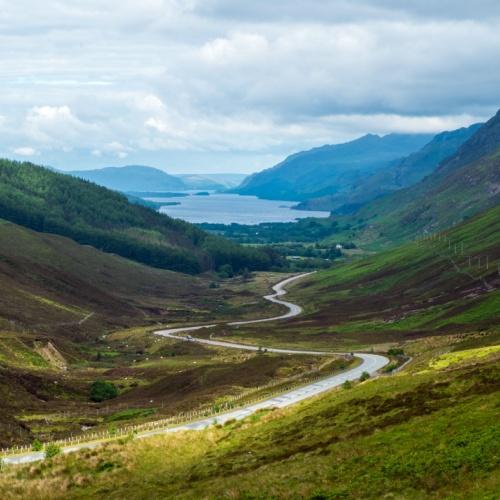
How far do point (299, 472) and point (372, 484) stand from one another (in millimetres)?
5849

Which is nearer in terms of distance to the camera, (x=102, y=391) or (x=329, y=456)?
(x=329, y=456)

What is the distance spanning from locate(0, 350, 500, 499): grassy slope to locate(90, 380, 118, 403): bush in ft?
222

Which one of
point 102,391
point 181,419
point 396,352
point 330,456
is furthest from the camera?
point 396,352

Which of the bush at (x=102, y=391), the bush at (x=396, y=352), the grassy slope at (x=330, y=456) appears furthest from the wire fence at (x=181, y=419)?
the bush at (x=396, y=352)

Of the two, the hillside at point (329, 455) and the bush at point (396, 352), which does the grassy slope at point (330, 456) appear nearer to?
the hillside at point (329, 455)

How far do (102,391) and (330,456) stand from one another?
90981 millimetres

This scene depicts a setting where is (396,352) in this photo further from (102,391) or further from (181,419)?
(181,419)

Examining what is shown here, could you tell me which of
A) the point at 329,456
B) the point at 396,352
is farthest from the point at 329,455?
the point at 396,352

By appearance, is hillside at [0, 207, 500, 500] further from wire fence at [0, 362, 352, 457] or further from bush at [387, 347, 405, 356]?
bush at [387, 347, 405, 356]

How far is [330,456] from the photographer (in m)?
52.4

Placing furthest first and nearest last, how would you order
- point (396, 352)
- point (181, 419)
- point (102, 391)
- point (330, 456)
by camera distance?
point (396, 352) → point (102, 391) → point (181, 419) → point (330, 456)

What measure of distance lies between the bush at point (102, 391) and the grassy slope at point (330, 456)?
6763 centimetres

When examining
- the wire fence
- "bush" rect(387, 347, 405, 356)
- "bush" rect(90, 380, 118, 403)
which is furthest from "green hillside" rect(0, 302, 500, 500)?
"bush" rect(387, 347, 405, 356)

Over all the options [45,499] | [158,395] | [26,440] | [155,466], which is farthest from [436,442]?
[158,395]
